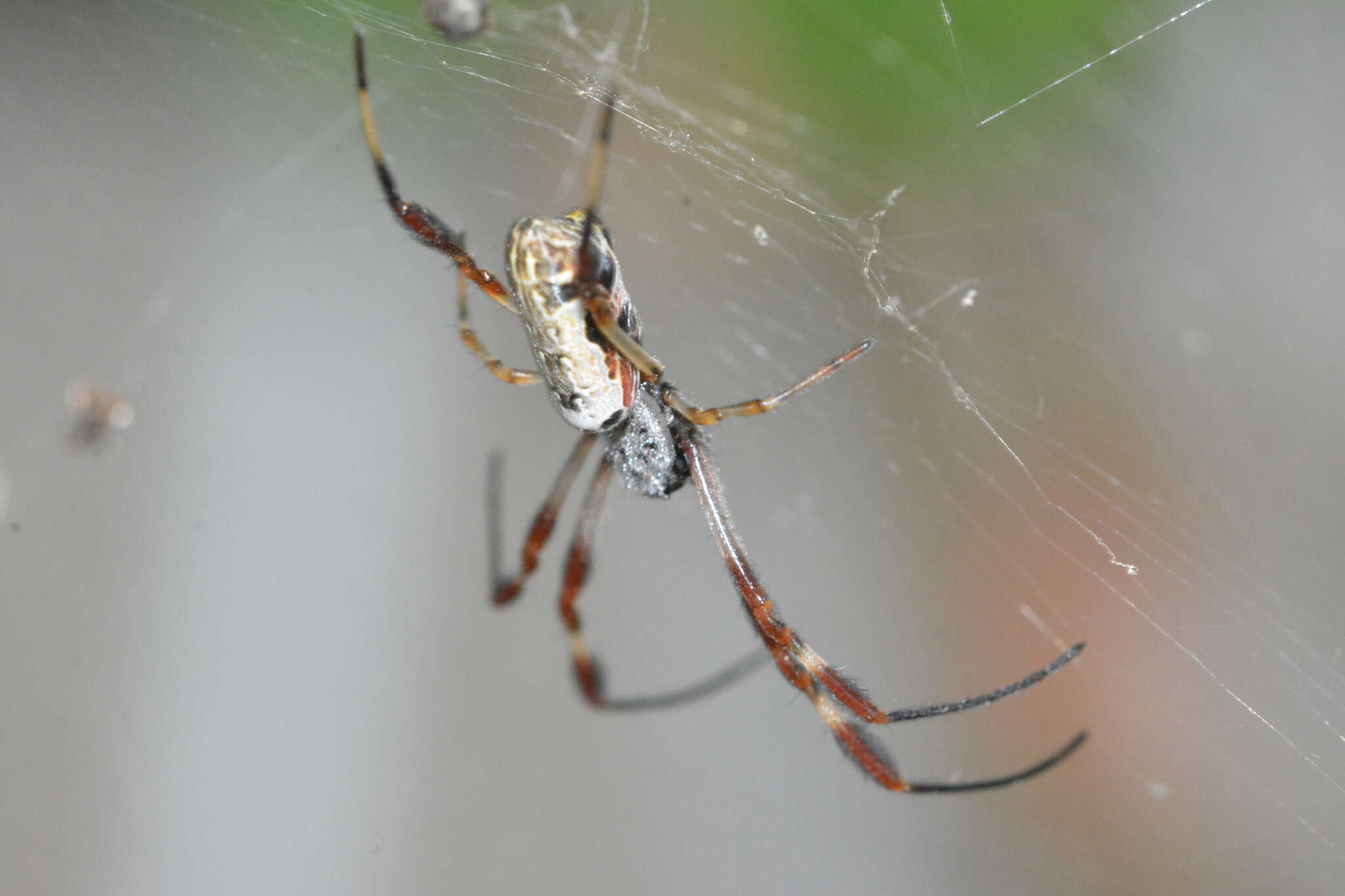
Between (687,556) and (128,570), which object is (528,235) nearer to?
(687,556)

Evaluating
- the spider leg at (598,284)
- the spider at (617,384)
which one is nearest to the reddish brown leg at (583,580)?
the spider at (617,384)

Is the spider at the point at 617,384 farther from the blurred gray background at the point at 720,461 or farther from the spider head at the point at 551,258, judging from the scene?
the blurred gray background at the point at 720,461

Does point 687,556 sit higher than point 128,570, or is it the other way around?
point 687,556

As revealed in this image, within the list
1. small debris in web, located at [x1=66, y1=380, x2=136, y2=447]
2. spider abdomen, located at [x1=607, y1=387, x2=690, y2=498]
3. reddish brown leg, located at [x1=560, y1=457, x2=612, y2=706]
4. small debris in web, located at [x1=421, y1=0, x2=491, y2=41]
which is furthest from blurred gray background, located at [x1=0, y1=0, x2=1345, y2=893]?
spider abdomen, located at [x1=607, y1=387, x2=690, y2=498]

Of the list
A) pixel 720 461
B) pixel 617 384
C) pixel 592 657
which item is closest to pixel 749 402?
pixel 617 384

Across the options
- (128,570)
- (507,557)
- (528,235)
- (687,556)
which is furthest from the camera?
(687,556)

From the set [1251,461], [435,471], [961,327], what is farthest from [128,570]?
[1251,461]
